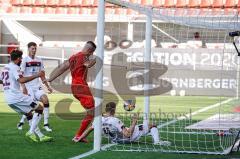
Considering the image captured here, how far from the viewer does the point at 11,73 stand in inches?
436

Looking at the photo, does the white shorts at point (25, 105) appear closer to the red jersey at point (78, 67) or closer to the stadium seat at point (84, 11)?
the red jersey at point (78, 67)

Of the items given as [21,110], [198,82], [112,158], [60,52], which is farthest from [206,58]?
[112,158]

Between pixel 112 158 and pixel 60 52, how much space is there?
59.8 ft

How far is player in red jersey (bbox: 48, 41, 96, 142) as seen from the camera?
1138 centimetres

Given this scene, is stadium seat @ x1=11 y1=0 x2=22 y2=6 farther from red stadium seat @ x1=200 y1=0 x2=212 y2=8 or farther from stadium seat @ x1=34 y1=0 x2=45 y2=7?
red stadium seat @ x1=200 y1=0 x2=212 y2=8

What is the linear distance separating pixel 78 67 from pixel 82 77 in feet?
0.68

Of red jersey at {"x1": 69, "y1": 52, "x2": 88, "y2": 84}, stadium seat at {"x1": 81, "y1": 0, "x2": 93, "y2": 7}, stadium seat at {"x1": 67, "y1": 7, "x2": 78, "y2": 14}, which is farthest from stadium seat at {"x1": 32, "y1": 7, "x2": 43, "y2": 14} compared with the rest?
red jersey at {"x1": 69, "y1": 52, "x2": 88, "y2": 84}

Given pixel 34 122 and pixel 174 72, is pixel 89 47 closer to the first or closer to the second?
pixel 34 122

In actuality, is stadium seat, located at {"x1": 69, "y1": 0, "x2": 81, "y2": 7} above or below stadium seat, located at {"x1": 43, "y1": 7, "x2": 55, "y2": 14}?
above

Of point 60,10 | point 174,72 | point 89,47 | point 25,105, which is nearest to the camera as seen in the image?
point 25,105

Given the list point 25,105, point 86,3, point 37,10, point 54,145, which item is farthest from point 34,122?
point 37,10

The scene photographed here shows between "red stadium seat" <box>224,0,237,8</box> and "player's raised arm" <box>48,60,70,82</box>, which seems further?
"red stadium seat" <box>224,0,237,8</box>

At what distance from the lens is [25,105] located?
11.3 m

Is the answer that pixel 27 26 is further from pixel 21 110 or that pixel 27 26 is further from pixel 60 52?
pixel 21 110
